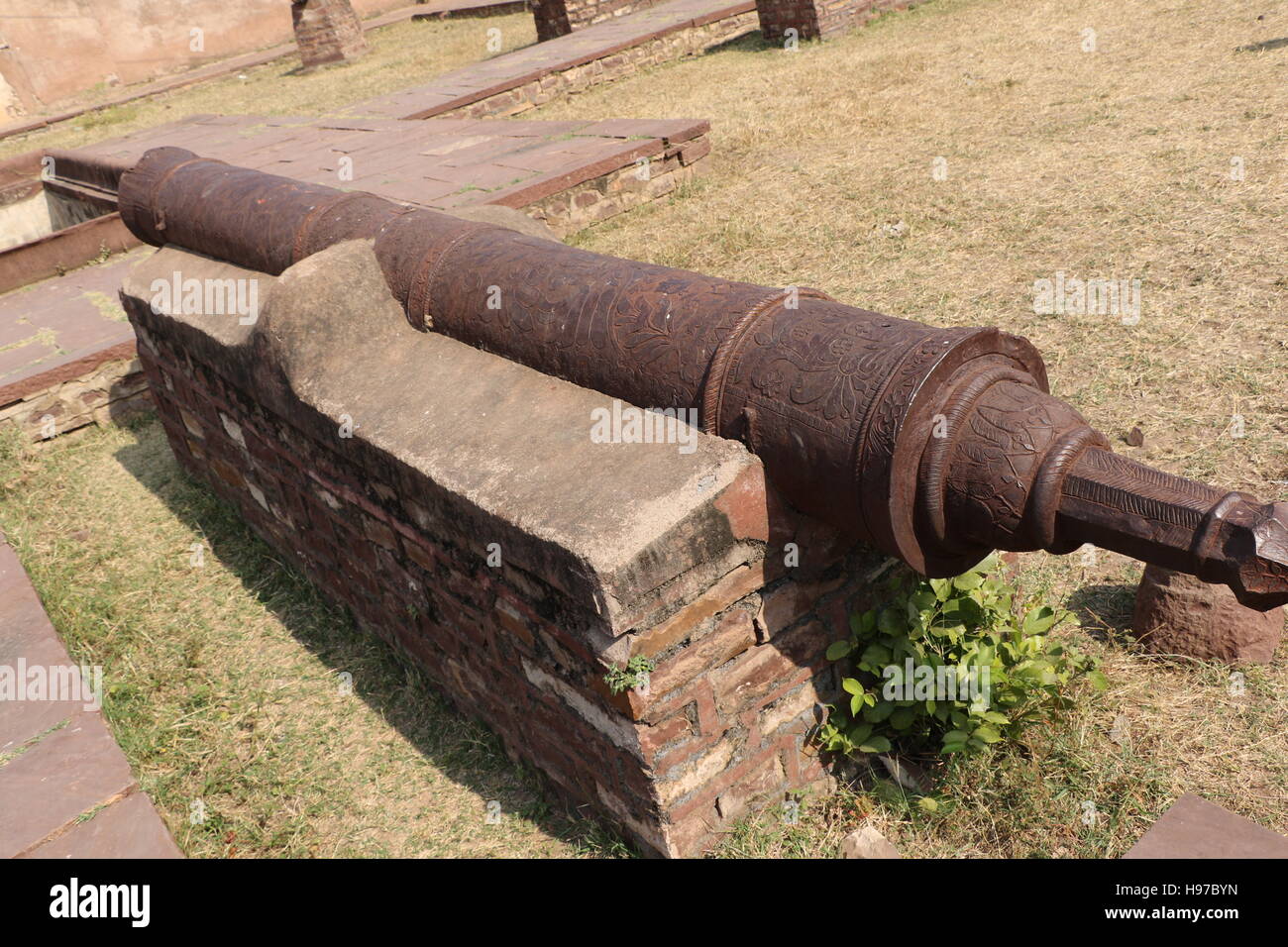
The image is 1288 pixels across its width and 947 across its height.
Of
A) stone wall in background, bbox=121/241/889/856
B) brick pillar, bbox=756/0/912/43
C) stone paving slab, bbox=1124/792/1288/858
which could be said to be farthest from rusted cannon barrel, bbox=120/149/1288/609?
brick pillar, bbox=756/0/912/43

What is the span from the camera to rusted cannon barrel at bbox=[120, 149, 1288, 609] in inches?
67.5

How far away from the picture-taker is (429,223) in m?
3.16

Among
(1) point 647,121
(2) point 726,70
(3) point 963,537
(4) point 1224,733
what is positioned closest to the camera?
(3) point 963,537

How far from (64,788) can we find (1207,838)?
2521 mm

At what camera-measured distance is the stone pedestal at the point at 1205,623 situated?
8.20 feet

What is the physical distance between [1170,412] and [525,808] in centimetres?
272

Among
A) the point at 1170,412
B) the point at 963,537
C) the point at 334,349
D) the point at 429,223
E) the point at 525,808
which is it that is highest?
the point at 429,223

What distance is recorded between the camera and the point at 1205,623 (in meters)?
2.53

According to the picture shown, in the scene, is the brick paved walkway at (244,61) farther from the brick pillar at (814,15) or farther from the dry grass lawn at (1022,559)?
the dry grass lawn at (1022,559)

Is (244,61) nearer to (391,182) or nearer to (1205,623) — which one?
(391,182)

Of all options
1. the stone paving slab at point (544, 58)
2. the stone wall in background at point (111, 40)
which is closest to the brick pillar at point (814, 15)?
the stone paving slab at point (544, 58)

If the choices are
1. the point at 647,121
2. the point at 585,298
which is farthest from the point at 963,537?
the point at 647,121

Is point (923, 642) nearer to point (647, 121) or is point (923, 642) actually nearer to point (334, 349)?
point (334, 349)

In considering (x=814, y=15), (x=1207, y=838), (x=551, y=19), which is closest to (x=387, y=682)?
(x=1207, y=838)
